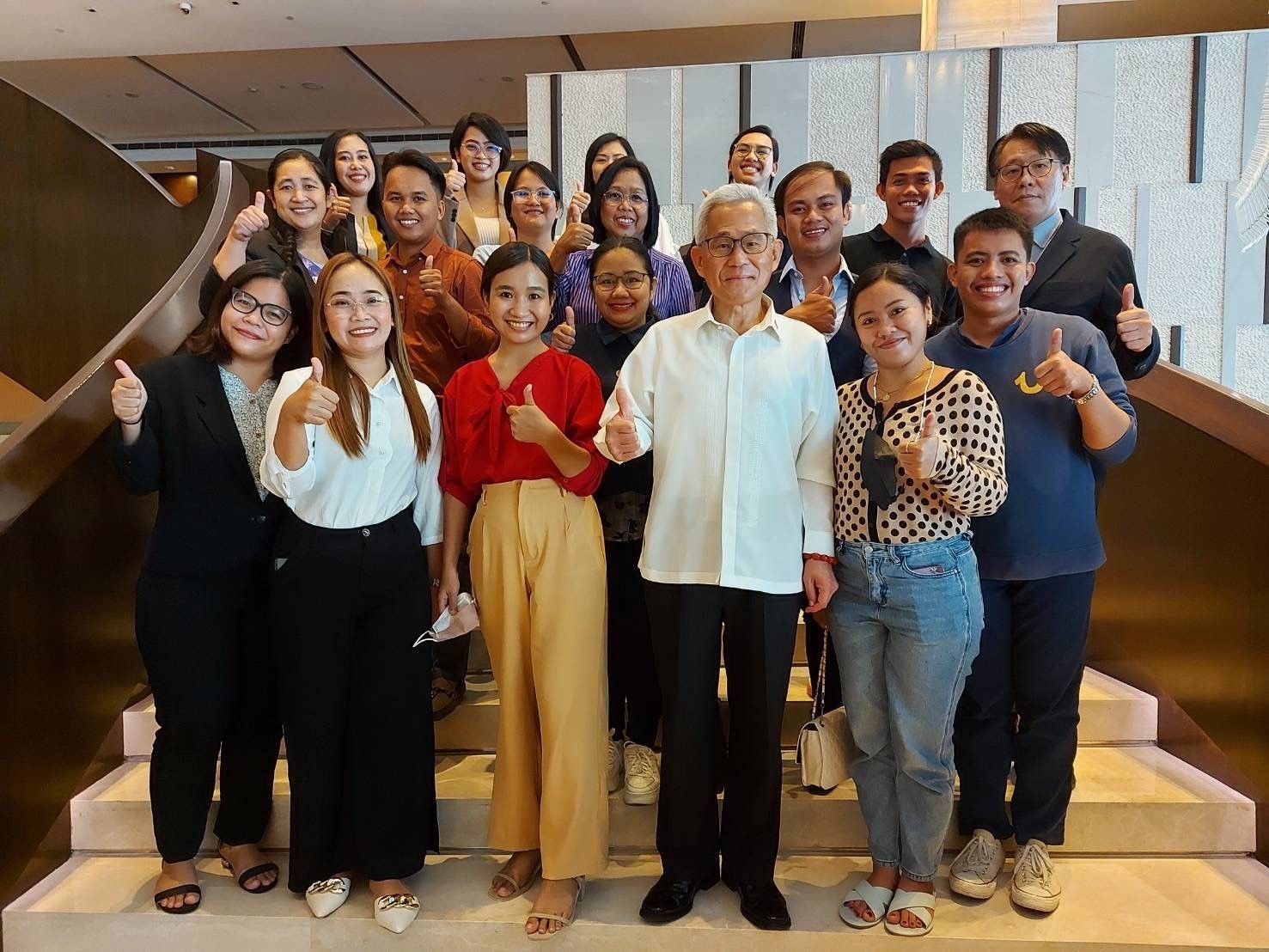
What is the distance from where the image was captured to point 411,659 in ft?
7.48

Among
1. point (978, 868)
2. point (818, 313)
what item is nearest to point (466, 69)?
point (818, 313)

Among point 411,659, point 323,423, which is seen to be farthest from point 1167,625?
point 323,423

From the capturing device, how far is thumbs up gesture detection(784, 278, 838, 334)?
93.8 inches

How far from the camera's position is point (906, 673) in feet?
6.89

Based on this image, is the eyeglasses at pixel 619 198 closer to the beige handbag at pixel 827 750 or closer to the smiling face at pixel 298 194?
the smiling face at pixel 298 194

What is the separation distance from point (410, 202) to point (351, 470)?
1139 millimetres

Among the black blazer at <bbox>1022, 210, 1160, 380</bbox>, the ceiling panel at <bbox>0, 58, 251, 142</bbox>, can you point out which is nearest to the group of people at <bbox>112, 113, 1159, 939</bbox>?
the black blazer at <bbox>1022, 210, 1160, 380</bbox>

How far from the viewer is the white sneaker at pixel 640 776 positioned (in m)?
2.55

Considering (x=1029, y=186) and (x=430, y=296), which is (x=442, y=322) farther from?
(x=1029, y=186)

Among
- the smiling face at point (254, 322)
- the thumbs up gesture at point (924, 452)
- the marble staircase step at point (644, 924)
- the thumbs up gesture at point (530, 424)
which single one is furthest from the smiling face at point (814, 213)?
the marble staircase step at point (644, 924)

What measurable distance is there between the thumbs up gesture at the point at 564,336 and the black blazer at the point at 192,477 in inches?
34.2

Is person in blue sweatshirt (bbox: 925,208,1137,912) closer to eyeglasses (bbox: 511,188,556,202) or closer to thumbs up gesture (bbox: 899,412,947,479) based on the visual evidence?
thumbs up gesture (bbox: 899,412,947,479)

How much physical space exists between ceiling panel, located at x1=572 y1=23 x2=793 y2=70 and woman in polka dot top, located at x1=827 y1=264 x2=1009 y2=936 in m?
6.61

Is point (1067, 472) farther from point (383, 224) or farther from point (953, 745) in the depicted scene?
point (383, 224)
